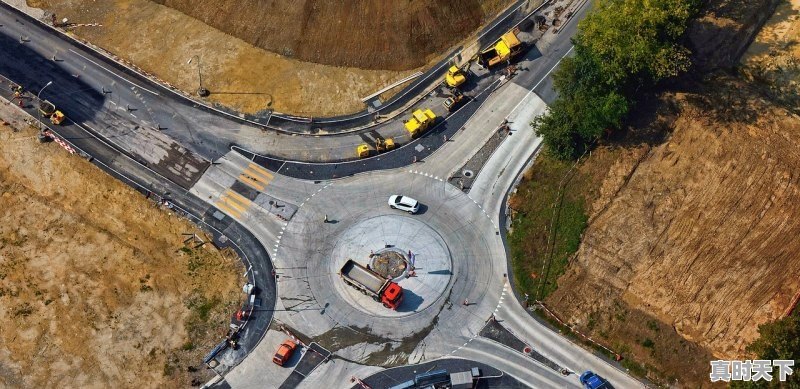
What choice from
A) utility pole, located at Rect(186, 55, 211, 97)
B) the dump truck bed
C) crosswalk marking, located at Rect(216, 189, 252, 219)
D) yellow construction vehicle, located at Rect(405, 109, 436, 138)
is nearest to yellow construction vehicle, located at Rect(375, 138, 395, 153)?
yellow construction vehicle, located at Rect(405, 109, 436, 138)

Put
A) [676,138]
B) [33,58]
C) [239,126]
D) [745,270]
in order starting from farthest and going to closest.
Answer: [33,58] → [239,126] → [676,138] → [745,270]

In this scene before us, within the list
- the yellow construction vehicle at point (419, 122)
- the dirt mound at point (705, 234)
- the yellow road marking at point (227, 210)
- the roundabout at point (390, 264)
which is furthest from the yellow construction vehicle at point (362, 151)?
the dirt mound at point (705, 234)

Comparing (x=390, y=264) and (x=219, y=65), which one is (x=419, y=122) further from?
(x=219, y=65)

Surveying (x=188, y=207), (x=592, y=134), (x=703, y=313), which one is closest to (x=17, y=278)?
(x=188, y=207)

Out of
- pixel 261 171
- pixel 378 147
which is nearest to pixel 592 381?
pixel 378 147

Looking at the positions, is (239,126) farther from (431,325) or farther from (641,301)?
(641,301)

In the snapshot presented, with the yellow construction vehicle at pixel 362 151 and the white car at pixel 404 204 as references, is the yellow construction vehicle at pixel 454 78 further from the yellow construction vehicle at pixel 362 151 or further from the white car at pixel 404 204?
the white car at pixel 404 204

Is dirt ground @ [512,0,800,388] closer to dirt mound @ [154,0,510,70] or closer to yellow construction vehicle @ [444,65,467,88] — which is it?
yellow construction vehicle @ [444,65,467,88]
